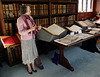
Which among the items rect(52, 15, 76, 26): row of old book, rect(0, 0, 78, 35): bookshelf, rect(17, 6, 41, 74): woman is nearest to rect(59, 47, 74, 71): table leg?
rect(17, 6, 41, 74): woman

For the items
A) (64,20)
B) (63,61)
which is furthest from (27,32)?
(64,20)

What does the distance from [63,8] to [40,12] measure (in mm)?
885

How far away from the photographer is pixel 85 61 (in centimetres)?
255

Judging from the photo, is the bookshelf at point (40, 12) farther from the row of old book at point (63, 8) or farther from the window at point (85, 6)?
the window at point (85, 6)

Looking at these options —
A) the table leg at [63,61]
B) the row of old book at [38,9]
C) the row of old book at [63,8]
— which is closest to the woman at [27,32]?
the table leg at [63,61]

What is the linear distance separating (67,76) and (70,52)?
117 centimetres

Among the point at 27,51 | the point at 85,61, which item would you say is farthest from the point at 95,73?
the point at 27,51

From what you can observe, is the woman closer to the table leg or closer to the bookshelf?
A: the table leg

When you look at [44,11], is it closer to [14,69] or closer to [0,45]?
[0,45]

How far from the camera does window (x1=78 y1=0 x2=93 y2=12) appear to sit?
15.1 feet

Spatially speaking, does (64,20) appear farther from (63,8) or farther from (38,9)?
(38,9)

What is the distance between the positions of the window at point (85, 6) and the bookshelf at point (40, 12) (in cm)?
109

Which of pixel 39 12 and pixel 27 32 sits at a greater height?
pixel 39 12

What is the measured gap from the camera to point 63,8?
10.8 ft
